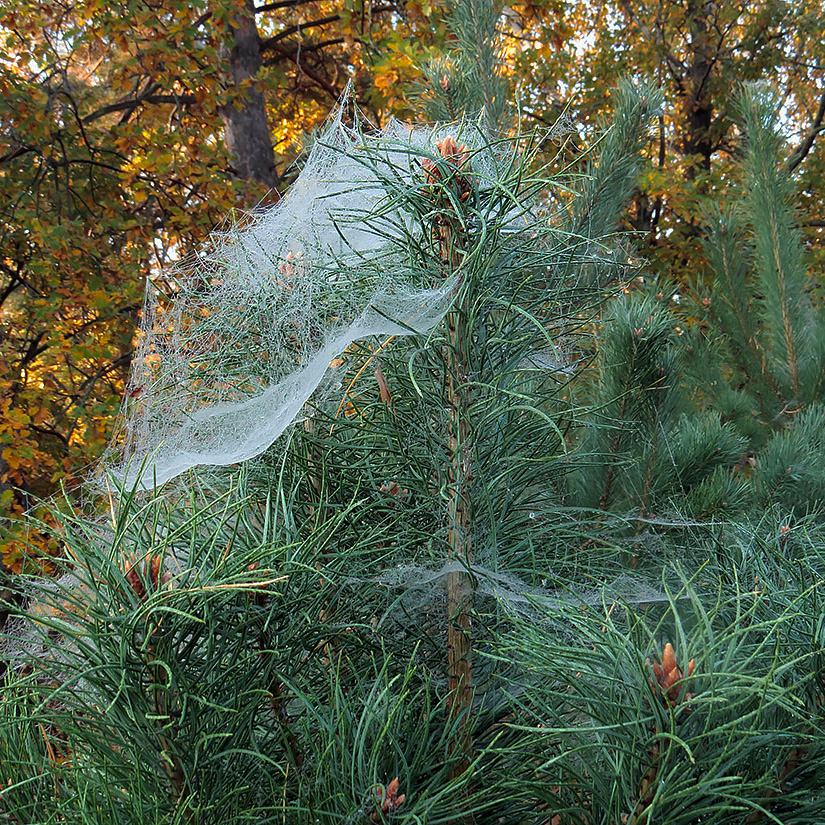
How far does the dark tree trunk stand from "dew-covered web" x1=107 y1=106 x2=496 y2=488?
3872 mm

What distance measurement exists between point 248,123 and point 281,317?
14.2 feet

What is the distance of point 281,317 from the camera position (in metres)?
0.90

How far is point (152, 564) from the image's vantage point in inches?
21.8

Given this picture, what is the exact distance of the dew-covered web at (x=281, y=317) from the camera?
2.55 feet

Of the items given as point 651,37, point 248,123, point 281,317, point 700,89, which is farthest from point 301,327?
point 700,89

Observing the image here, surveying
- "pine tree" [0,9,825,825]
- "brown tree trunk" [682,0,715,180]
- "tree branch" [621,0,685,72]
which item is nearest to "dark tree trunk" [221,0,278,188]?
"tree branch" [621,0,685,72]

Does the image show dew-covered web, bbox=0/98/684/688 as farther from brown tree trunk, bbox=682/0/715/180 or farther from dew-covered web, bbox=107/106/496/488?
brown tree trunk, bbox=682/0/715/180

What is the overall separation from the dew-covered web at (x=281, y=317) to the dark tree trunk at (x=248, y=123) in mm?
3872

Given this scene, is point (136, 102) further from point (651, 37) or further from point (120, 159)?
point (651, 37)

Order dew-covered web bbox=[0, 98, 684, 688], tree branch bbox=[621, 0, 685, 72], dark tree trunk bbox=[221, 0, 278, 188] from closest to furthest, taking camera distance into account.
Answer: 1. dew-covered web bbox=[0, 98, 684, 688]
2. dark tree trunk bbox=[221, 0, 278, 188]
3. tree branch bbox=[621, 0, 685, 72]

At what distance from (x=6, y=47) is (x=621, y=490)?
4373mm

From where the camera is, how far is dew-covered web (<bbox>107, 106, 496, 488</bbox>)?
0.78 meters

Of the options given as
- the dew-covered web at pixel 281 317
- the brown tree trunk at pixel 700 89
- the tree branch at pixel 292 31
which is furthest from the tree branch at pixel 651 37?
the dew-covered web at pixel 281 317

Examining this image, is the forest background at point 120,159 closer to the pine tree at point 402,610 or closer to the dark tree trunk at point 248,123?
the dark tree trunk at point 248,123
